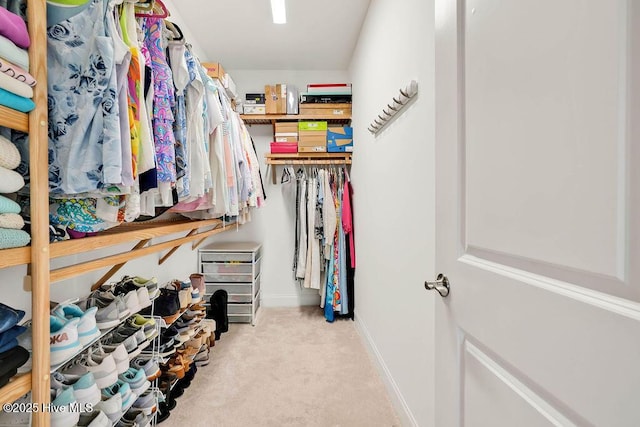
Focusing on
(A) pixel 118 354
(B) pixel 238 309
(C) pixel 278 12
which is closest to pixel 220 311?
(B) pixel 238 309

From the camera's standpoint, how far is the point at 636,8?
38 cm

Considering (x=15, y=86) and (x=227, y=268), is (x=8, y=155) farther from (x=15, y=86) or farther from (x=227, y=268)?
(x=227, y=268)

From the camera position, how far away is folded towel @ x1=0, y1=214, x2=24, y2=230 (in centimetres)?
66

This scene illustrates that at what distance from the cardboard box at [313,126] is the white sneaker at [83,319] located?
2.39 m

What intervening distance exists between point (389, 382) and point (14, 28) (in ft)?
6.73

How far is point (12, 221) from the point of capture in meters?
0.68

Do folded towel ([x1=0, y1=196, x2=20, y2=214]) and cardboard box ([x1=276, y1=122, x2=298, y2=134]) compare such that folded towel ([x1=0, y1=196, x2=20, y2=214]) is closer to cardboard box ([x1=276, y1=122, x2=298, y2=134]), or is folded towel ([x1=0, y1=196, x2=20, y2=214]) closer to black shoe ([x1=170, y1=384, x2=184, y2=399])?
black shoe ([x1=170, y1=384, x2=184, y2=399])

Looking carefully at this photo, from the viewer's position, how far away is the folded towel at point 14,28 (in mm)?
633

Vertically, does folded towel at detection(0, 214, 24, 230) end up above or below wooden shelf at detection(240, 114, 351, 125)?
below

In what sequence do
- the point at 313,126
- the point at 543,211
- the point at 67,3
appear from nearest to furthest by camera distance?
the point at 543,211 < the point at 67,3 < the point at 313,126

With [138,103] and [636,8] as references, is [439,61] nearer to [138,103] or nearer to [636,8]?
[636,8]

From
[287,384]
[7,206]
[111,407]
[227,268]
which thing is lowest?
[287,384]

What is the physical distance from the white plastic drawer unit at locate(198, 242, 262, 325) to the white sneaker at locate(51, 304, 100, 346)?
1.75 metres

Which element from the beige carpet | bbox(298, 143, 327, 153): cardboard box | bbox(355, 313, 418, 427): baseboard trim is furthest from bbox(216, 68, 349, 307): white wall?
bbox(355, 313, 418, 427): baseboard trim
